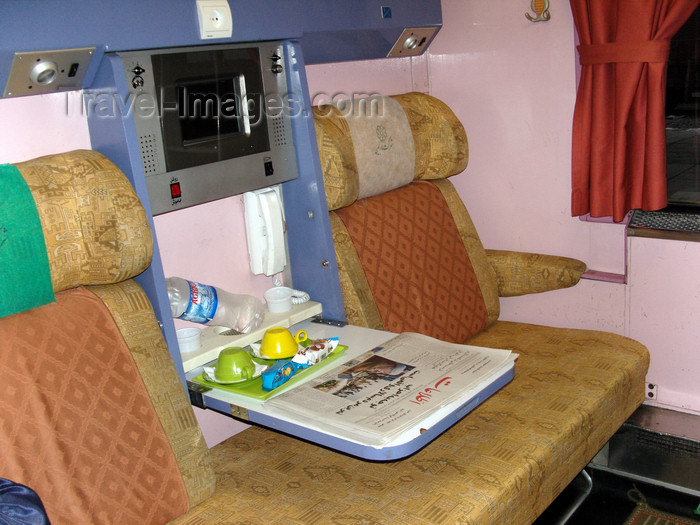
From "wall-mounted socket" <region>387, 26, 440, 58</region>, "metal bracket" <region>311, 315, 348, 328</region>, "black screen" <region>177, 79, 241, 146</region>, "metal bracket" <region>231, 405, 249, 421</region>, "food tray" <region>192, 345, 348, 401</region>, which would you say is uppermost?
"wall-mounted socket" <region>387, 26, 440, 58</region>

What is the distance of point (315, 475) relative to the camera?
197cm

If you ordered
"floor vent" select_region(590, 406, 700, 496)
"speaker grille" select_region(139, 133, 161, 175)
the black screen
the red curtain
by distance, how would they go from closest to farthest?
"speaker grille" select_region(139, 133, 161, 175), the black screen, the red curtain, "floor vent" select_region(590, 406, 700, 496)

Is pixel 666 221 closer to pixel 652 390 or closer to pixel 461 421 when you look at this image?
pixel 652 390

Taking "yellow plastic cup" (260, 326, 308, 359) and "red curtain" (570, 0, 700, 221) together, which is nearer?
"yellow plastic cup" (260, 326, 308, 359)

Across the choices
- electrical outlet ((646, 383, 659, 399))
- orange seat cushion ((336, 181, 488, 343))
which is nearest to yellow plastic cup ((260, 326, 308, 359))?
orange seat cushion ((336, 181, 488, 343))

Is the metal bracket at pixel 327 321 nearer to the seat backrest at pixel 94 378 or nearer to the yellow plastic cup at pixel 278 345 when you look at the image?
the yellow plastic cup at pixel 278 345

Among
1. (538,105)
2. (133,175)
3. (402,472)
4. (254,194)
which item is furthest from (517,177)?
(133,175)

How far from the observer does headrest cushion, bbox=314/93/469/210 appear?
2405mm

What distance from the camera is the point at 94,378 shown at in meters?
1.70

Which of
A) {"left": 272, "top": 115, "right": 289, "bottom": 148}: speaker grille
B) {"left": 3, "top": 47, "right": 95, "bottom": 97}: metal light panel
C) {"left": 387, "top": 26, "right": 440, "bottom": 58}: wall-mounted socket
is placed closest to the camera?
{"left": 3, "top": 47, "right": 95, "bottom": 97}: metal light panel

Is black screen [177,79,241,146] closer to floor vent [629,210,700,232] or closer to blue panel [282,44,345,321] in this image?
blue panel [282,44,345,321]

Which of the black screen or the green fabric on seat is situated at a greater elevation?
the black screen

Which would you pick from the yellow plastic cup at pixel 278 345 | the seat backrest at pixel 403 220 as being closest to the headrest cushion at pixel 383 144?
the seat backrest at pixel 403 220

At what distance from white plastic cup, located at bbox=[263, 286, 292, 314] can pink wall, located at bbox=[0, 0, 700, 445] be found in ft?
0.48
